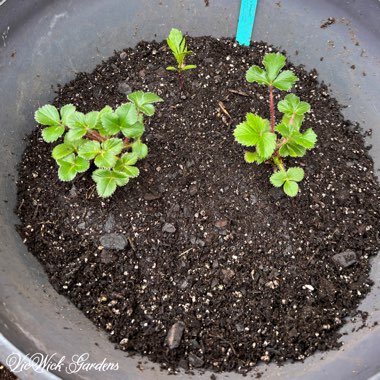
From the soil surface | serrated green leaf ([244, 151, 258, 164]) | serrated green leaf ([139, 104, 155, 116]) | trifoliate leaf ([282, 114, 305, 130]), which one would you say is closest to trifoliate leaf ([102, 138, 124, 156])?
serrated green leaf ([139, 104, 155, 116])

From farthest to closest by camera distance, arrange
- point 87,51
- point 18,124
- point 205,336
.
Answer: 1. point 87,51
2. point 18,124
3. point 205,336

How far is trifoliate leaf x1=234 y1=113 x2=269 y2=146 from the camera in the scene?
1261mm

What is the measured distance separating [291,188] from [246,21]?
0.63 meters

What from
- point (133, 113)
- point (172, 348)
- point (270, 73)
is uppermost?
point (270, 73)

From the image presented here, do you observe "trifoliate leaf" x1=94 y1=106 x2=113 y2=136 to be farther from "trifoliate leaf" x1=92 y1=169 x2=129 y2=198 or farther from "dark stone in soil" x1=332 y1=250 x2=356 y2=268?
"dark stone in soil" x1=332 y1=250 x2=356 y2=268

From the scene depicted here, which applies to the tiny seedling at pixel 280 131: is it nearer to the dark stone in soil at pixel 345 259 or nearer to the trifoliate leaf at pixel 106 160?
the dark stone in soil at pixel 345 259

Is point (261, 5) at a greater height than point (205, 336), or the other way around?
point (261, 5)

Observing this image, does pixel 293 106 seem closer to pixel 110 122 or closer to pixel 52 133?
pixel 110 122

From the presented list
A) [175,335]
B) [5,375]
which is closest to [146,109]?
[175,335]

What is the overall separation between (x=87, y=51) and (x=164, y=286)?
77cm

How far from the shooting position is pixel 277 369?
1177 mm

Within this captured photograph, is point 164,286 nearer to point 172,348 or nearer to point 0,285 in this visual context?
point 172,348

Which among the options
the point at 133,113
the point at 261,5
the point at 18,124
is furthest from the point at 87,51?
the point at 261,5

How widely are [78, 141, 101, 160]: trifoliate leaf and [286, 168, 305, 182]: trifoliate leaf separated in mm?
496
